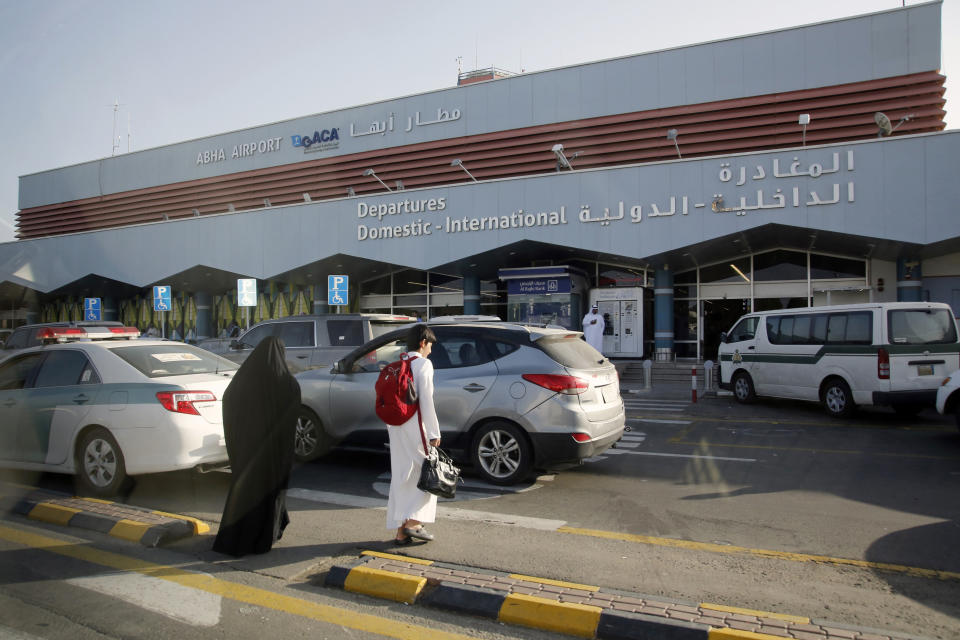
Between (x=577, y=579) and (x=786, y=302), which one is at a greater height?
(x=786, y=302)

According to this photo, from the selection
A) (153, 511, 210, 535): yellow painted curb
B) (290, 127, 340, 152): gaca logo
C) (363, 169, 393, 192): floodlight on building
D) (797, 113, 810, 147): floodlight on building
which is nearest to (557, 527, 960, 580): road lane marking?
(153, 511, 210, 535): yellow painted curb

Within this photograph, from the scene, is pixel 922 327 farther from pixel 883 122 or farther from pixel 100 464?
pixel 100 464

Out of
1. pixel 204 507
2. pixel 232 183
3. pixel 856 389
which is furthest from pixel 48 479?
pixel 232 183

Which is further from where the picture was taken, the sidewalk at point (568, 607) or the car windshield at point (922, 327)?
the car windshield at point (922, 327)

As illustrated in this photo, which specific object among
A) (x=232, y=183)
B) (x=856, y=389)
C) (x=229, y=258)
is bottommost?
(x=856, y=389)

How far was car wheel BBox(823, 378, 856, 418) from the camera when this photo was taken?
12344 mm

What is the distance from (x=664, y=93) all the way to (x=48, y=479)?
21980 mm

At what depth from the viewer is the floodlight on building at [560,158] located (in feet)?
77.5

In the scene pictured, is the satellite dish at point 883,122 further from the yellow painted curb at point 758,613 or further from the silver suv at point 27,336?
the silver suv at point 27,336

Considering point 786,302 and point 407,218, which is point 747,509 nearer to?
point 786,302

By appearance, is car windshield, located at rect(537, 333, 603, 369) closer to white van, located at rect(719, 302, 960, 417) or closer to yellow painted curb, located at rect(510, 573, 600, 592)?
yellow painted curb, located at rect(510, 573, 600, 592)

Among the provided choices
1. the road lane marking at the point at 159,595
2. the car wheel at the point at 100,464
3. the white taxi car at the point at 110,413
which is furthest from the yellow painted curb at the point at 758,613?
the car wheel at the point at 100,464

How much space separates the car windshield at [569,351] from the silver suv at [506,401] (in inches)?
0.6

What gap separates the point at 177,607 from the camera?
4145 millimetres
